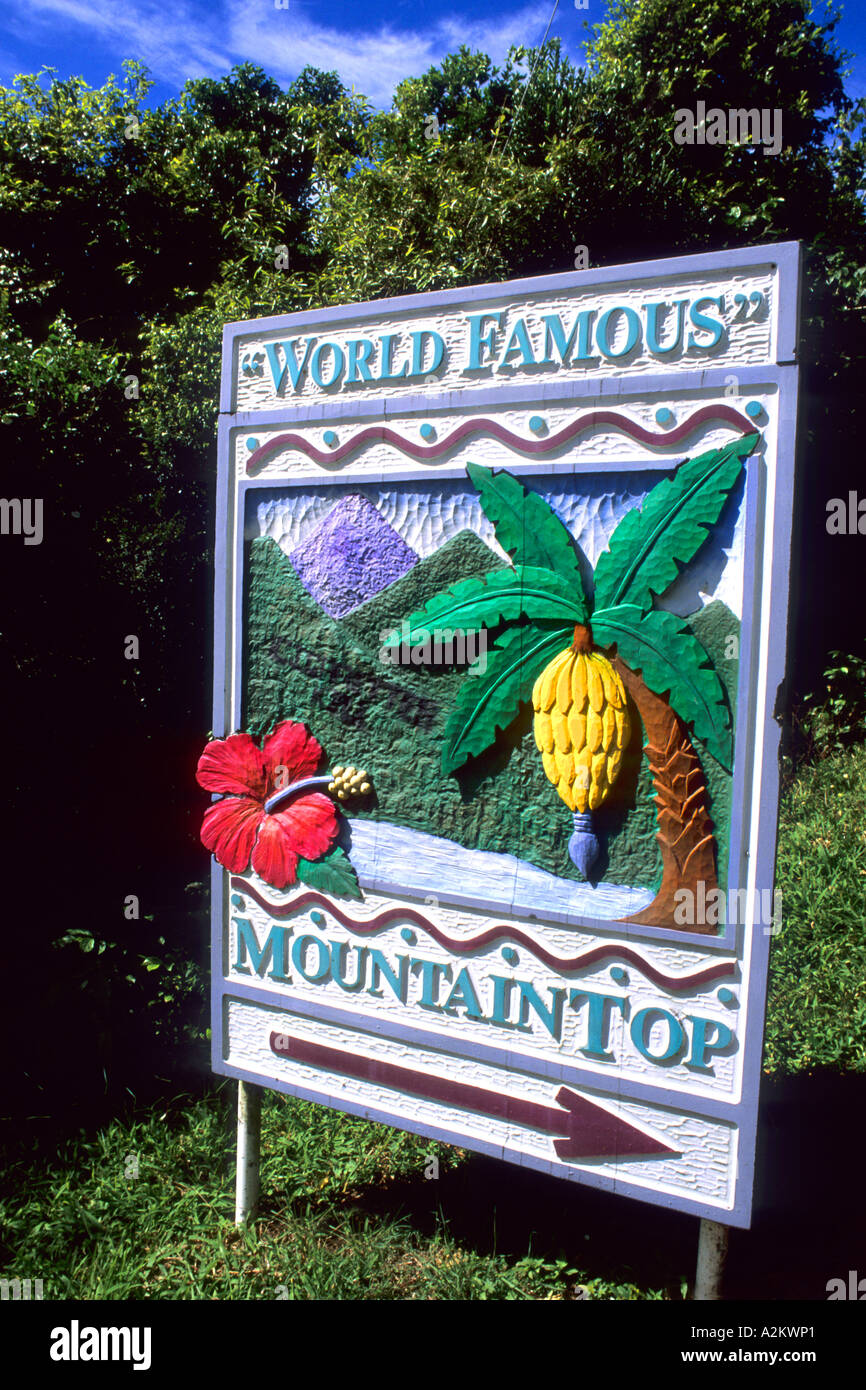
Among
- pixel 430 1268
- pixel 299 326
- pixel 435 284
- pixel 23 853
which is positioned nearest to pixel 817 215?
pixel 435 284

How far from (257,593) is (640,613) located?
4.46 feet

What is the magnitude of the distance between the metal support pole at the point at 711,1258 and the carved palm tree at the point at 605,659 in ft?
2.79

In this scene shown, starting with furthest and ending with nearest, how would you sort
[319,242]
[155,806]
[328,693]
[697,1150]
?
[319,242] → [155,806] → [328,693] → [697,1150]

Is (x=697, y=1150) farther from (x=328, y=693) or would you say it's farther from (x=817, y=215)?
(x=817, y=215)

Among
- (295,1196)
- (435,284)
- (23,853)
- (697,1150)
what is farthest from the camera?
(435,284)

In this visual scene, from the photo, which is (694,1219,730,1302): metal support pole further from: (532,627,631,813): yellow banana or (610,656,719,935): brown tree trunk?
(532,627,631,813): yellow banana

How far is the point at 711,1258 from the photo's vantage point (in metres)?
2.64

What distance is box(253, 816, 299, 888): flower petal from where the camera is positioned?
3.17 meters

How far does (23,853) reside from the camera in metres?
4.66
